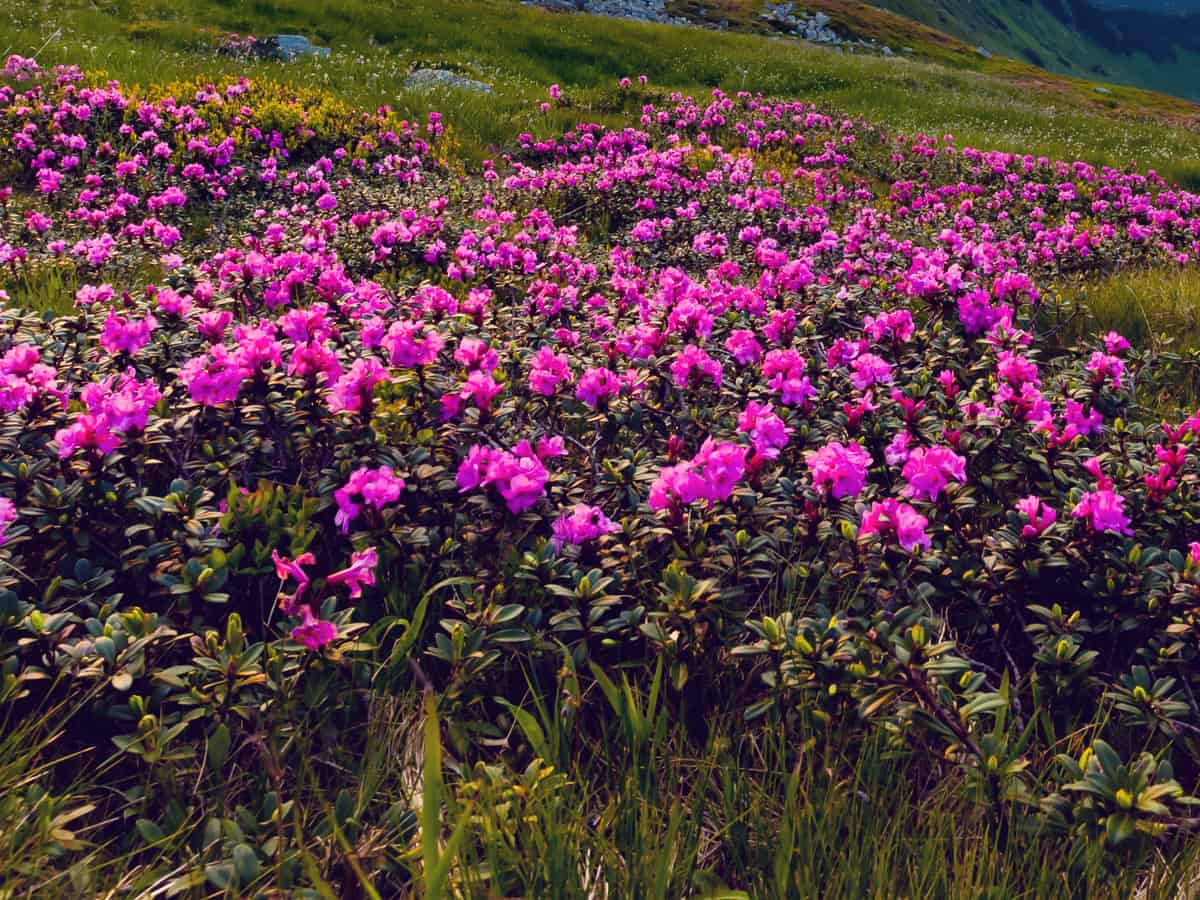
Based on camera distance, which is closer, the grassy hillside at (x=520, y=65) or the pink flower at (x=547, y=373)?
the pink flower at (x=547, y=373)

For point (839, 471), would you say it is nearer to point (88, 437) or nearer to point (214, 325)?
point (88, 437)

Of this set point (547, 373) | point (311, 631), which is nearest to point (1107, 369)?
point (547, 373)

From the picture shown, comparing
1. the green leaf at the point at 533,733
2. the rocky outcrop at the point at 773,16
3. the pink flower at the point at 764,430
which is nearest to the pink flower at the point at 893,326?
the pink flower at the point at 764,430

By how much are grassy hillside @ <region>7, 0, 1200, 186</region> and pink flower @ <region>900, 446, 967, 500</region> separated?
899cm

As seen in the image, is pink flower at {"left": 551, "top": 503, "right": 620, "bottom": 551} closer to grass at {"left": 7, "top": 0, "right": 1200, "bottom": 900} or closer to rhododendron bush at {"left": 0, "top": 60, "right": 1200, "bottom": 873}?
rhododendron bush at {"left": 0, "top": 60, "right": 1200, "bottom": 873}

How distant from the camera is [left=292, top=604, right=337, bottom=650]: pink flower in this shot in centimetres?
177

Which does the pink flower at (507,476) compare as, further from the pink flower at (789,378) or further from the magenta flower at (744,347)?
the magenta flower at (744,347)

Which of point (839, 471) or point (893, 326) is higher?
point (893, 326)

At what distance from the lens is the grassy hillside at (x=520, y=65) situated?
1196 centimetres

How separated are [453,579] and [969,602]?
5.56ft

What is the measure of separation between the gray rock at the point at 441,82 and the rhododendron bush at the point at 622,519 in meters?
9.65

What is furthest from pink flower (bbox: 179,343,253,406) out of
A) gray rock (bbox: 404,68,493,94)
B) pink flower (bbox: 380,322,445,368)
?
gray rock (bbox: 404,68,493,94)

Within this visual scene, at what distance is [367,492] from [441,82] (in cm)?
1334

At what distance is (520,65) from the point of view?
57.1ft
